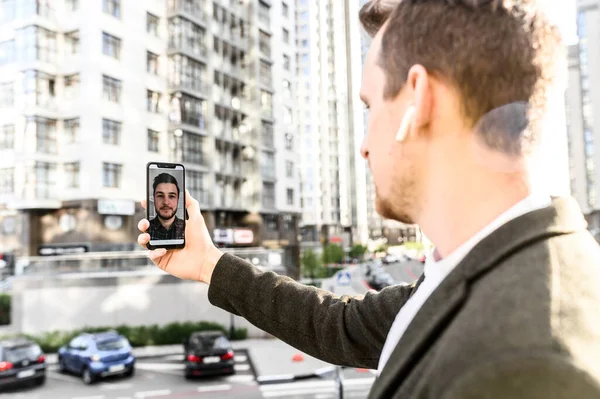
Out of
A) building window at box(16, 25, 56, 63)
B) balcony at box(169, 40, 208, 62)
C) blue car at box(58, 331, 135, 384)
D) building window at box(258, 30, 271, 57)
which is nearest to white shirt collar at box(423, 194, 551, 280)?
blue car at box(58, 331, 135, 384)

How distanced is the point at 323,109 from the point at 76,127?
1120cm

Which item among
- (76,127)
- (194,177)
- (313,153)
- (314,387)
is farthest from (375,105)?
(313,153)

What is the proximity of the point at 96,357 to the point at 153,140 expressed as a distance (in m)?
3.44

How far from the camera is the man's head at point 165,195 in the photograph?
0.60 m

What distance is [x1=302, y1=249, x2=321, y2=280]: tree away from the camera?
847 centimetres

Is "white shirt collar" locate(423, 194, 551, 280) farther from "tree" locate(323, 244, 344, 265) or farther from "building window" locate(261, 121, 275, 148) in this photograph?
"building window" locate(261, 121, 275, 148)

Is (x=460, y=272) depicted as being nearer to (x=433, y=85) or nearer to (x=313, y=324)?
(x=433, y=85)

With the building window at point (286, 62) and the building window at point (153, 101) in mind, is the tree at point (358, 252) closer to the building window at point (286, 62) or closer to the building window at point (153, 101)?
the building window at point (286, 62)

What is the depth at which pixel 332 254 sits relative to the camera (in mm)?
9477

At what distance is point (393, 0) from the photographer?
0.37 metres

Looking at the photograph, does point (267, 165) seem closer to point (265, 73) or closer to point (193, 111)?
point (265, 73)

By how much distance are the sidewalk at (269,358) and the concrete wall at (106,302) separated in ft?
1.07

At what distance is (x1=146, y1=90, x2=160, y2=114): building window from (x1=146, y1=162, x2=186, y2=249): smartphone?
265 inches

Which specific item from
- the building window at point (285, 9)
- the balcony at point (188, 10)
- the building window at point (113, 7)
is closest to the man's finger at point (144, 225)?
the building window at point (113, 7)
